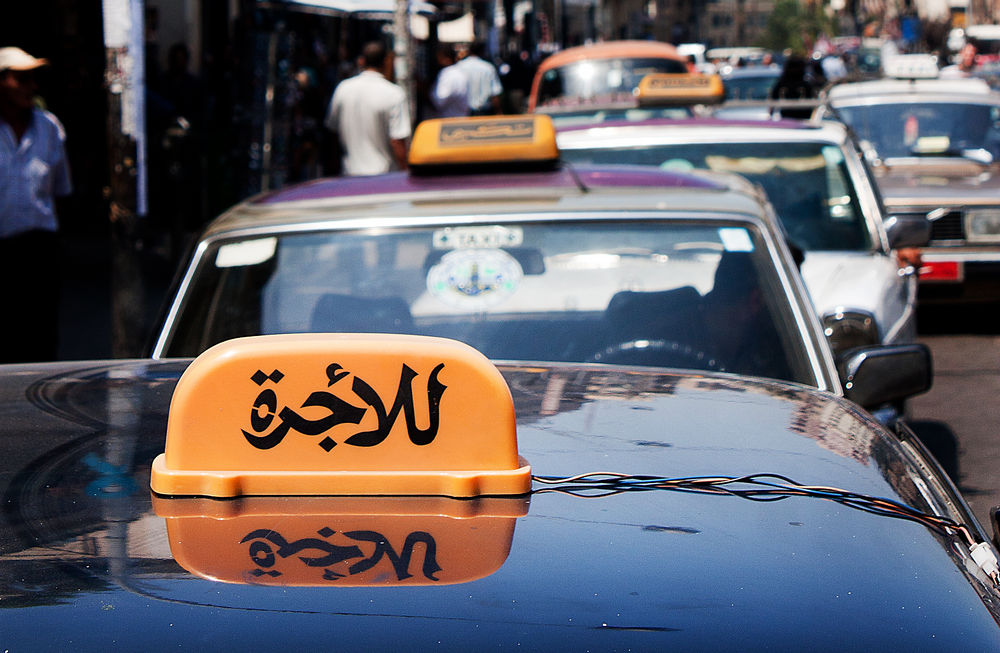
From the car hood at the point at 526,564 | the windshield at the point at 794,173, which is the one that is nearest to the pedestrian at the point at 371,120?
the windshield at the point at 794,173

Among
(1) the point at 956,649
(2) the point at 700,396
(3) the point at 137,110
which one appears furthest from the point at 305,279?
(3) the point at 137,110

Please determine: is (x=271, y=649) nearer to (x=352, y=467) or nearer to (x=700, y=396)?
(x=352, y=467)

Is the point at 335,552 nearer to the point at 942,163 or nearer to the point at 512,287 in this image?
the point at 512,287

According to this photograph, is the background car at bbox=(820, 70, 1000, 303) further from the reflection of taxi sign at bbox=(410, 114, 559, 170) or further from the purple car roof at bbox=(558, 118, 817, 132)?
the reflection of taxi sign at bbox=(410, 114, 559, 170)

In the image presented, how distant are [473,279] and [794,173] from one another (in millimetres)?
3316

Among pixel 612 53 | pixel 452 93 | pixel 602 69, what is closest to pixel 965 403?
pixel 452 93

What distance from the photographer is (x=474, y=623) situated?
57.4 inches

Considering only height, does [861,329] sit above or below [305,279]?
below

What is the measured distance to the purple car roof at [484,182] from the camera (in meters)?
4.00

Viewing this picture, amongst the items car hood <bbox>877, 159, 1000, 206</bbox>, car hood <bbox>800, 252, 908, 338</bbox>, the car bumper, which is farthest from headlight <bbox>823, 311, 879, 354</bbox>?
car hood <bbox>877, 159, 1000, 206</bbox>

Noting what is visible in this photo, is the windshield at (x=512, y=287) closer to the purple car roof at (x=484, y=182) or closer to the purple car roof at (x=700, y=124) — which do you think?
the purple car roof at (x=484, y=182)

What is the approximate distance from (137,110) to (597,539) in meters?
5.37

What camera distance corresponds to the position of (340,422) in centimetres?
181

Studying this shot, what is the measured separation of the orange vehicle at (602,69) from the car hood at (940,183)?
406 inches
